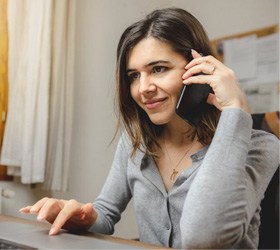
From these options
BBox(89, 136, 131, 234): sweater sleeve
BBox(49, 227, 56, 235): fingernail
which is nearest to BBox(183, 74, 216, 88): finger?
BBox(89, 136, 131, 234): sweater sleeve

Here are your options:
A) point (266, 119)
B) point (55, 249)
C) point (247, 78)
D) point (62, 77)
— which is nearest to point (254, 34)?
point (247, 78)

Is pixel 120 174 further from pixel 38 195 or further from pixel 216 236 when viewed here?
pixel 38 195

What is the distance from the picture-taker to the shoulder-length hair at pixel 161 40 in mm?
851

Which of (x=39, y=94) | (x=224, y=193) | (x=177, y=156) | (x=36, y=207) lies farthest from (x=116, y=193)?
(x=39, y=94)

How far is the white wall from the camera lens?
5.76ft

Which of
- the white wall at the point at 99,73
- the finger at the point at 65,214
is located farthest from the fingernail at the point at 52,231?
the white wall at the point at 99,73

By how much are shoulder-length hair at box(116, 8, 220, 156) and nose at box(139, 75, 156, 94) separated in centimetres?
10

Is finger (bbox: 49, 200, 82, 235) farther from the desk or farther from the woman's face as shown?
the woman's face

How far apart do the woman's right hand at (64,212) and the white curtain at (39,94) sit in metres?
0.81

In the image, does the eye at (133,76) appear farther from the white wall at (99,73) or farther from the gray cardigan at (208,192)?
the white wall at (99,73)

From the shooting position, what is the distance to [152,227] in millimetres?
847

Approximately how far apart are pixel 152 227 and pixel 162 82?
33 cm

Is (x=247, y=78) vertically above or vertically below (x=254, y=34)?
below

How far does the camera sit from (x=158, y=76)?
815 mm
